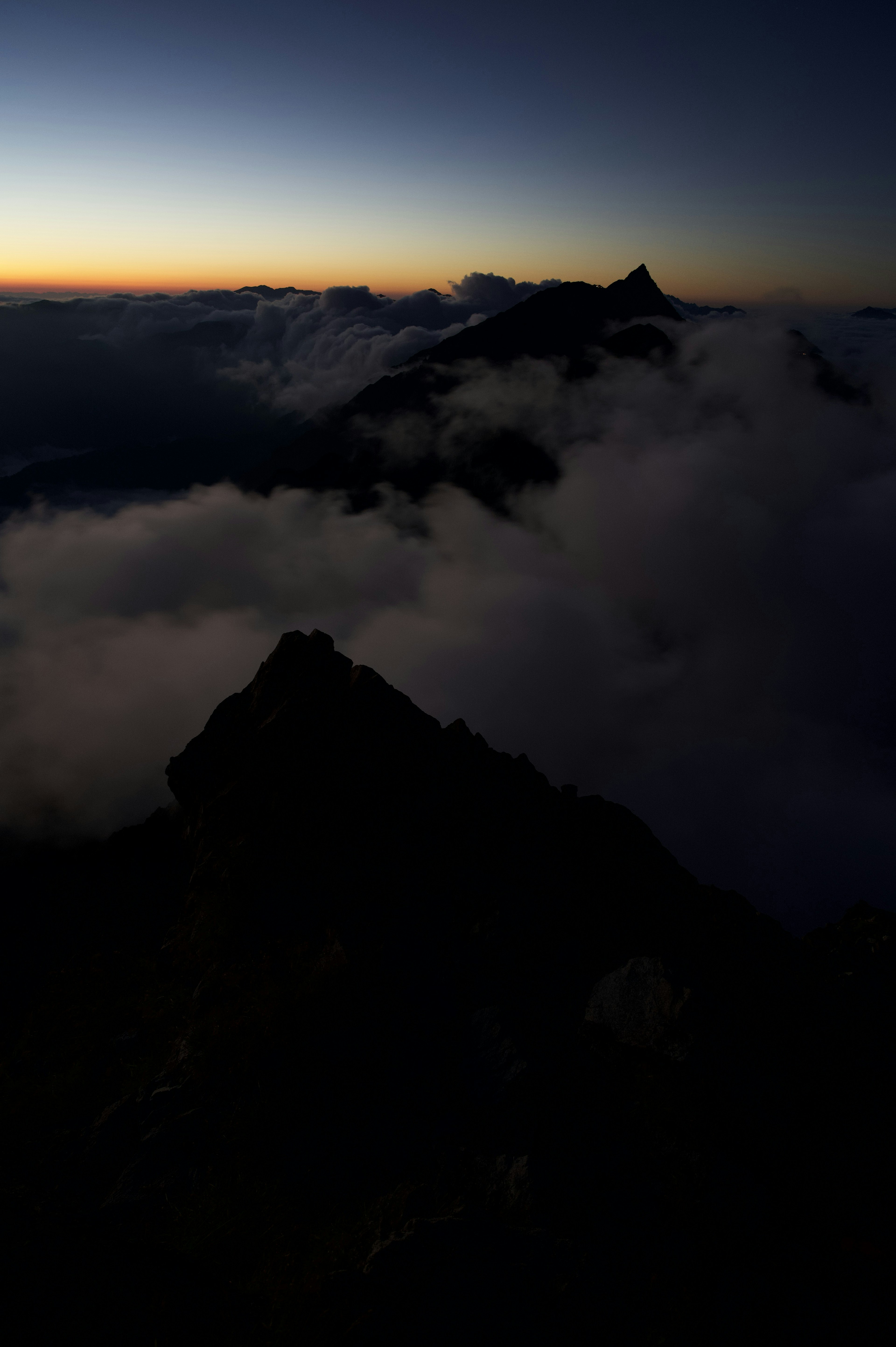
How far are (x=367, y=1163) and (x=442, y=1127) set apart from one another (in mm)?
1458

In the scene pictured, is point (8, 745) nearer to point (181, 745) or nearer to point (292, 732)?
point (181, 745)

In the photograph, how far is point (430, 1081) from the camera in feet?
39.6

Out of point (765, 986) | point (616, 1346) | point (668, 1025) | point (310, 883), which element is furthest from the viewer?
point (310, 883)

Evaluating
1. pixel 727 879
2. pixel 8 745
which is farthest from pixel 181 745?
pixel 727 879

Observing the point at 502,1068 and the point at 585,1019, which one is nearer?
the point at 502,1068

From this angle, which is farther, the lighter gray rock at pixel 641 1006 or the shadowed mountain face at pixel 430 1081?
the lighter gray rock at pixel 641 1006

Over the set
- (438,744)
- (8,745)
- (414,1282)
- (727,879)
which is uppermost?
(438,744)

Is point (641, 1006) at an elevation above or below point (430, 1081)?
above

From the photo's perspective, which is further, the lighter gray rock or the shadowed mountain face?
the lighter gray rock

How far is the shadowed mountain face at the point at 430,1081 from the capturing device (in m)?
8.74

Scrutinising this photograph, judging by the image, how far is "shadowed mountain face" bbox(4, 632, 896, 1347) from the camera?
874 cm

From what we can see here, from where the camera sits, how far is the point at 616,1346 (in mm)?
8430

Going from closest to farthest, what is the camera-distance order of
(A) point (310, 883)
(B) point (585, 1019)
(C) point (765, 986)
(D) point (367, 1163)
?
(D) point (367, 1163) < (B) point (585, 1019) < (C) point (765, 986) < (A) point (310, 883)

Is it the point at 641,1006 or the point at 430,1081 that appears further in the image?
the point at 641,1006
